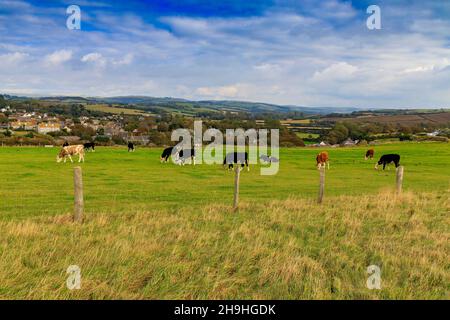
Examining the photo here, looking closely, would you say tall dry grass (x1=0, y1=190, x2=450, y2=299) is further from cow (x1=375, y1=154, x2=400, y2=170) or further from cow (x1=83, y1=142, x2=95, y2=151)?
cow (x1=83, y1=142, x2=95, y2=151)

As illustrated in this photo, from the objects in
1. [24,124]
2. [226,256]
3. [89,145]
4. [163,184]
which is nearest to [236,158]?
[163,184]

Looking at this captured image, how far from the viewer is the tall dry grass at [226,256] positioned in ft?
22.4

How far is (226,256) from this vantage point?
8508 mm

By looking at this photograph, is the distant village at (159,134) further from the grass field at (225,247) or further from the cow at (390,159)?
the grass field at (225,247)

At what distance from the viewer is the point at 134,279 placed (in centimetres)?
714

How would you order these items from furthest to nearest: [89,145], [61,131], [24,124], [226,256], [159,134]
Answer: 1. [24,124]
2. [61,131]
3. [159,134]
4. [89,145]
5. [226,256]

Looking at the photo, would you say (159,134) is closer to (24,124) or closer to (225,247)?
(24,124)

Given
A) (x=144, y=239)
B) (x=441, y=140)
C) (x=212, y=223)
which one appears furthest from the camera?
(x=441, y=140)

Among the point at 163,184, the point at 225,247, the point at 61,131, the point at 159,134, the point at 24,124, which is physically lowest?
the point at 163,184

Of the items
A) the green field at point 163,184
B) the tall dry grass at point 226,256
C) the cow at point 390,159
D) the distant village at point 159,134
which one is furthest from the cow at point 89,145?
the tall dry grass at point 226,256

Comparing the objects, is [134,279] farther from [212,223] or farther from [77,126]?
[77,126]
